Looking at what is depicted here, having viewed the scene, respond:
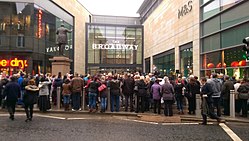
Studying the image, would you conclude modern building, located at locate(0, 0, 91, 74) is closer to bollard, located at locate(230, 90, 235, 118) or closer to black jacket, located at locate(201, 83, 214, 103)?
bollard, located at locate(230, 90, 235, 118)

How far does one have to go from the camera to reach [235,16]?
18.0 metres

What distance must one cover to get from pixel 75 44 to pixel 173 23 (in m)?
17.4

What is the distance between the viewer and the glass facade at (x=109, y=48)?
46.9 meters

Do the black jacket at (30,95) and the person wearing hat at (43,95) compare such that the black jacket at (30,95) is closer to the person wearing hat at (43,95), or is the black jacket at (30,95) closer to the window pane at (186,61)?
the person wearing hat at (43,95)

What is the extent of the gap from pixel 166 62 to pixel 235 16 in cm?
1616

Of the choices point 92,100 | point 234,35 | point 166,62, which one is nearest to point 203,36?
point 234,35

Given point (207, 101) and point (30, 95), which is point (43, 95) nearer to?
point (30, 95)

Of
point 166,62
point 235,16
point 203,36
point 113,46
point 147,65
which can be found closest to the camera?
point 235,16

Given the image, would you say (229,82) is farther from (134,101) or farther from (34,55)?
(34,55)

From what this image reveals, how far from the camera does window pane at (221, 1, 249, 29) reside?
16.8 metres

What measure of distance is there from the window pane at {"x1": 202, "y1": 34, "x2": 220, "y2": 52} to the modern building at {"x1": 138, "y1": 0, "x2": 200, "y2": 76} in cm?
79

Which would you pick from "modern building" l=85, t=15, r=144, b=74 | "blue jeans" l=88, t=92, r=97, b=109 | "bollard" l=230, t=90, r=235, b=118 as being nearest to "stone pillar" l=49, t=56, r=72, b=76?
"blue jeans" l=88, t=92, r=97, b=109

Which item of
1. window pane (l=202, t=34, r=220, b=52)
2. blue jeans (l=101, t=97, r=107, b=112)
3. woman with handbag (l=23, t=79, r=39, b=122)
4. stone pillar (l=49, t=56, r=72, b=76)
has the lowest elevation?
blue jeans (l=101, t=97, r=107, b=112)

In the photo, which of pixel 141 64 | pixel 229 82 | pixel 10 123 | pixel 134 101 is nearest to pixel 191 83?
pixel 229 82
